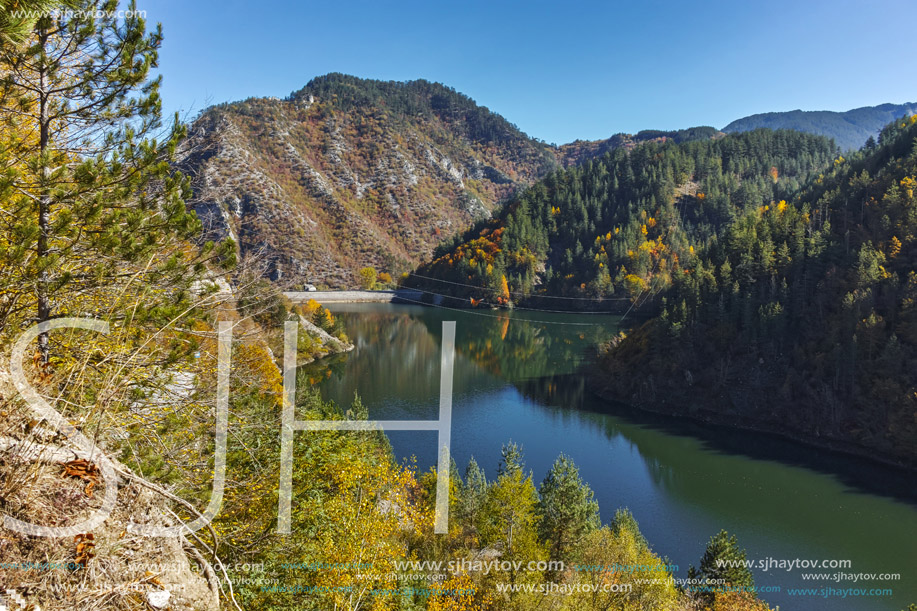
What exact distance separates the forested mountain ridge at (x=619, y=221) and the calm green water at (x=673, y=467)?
32.0m

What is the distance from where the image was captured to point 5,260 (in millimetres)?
4355

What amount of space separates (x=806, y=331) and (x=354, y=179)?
12028 centimetres

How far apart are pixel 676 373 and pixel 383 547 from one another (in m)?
32.3

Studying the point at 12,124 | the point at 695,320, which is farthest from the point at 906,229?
the point at 12,124

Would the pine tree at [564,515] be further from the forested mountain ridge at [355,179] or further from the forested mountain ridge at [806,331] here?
the forested mountain ridge at [355,179]

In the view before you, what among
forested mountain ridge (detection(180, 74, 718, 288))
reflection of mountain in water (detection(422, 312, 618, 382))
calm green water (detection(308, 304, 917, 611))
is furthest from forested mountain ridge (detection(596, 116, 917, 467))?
forested mountain ridge (detection(180, 74, 718, 288))

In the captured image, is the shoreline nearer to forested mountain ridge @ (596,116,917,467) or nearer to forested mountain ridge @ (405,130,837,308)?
forested mountain ridge @ (596,116,917,467)

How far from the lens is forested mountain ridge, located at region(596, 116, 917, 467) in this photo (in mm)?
28203

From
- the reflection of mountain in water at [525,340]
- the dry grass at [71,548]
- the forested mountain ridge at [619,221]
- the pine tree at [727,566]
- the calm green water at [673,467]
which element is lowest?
the calm green water at [673,467]

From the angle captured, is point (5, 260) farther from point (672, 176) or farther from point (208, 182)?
point (672, 176)

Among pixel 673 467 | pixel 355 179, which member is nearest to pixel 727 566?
pixel 673 467

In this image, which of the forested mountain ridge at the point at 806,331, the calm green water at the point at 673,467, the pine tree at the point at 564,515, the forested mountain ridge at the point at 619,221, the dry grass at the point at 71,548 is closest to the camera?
the dry grass at the point at 71,548

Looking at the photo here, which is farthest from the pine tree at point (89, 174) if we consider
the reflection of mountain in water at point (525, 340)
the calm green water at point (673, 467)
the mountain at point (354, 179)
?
the mountain at point (354, 179)

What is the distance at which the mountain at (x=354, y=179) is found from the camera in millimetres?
103188
